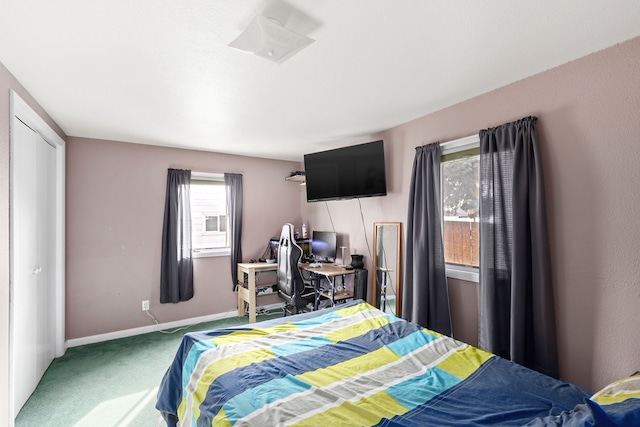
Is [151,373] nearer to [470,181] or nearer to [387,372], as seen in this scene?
[387,372]

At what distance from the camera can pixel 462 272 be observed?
2.55 m

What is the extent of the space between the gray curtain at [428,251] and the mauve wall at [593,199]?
0.76m

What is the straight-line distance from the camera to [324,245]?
4.23 metres

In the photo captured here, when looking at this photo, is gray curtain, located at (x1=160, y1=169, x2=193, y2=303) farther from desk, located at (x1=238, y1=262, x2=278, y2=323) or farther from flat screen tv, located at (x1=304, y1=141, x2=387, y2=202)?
flat screen tv, located at (x1=304, y1=141, x2=387, y2=202)

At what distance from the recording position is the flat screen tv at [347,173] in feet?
10.5

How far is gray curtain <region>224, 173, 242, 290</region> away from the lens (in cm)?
433

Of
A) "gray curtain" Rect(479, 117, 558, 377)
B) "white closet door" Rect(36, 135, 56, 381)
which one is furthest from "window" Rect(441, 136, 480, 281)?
"white closet door" Rect(36, 135, 56, 381)

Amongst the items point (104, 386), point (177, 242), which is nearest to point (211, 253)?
point (177, 242)

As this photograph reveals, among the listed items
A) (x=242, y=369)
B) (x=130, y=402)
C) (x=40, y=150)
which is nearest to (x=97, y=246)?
(x=40, y=150)

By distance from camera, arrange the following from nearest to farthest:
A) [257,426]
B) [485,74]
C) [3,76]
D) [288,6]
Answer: [257,426]
[288,6]
[3,76]
[485,74]

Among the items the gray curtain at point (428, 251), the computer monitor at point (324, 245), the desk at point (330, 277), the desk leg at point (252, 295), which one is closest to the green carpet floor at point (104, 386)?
the desk leg at point (252, 295)

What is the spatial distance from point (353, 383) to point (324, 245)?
2816 mm

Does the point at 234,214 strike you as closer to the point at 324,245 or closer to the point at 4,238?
the point at 324,245

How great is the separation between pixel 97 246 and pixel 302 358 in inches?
124
